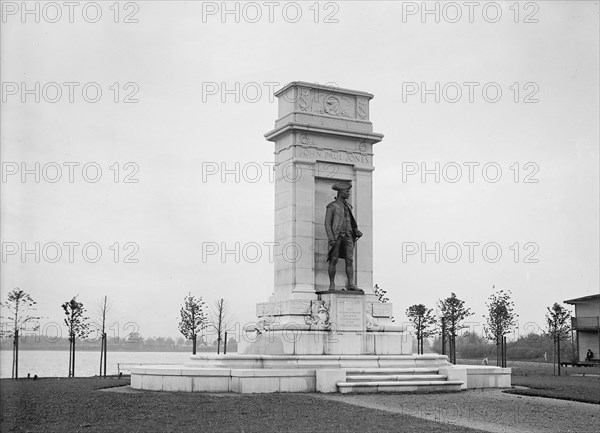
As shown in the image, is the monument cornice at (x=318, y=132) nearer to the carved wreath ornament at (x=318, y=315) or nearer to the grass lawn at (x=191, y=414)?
the carved wreath ornament at (x=318, y=315)

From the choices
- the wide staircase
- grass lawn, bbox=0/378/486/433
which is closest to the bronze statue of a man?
the wide staircase

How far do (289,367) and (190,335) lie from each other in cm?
1909

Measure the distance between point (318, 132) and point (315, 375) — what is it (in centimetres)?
909

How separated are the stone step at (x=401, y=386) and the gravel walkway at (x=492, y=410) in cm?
67

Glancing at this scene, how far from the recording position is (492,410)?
2034 centimetres

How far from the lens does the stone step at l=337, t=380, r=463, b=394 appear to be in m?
24.1

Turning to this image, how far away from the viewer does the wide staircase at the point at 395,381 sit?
80.0 feet

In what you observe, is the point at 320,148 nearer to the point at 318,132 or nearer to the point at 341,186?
the point at 318,132

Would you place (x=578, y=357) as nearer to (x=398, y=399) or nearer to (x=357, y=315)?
(x=357, y=315)

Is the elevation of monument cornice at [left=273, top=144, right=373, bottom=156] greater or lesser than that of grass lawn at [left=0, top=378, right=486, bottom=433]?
greater

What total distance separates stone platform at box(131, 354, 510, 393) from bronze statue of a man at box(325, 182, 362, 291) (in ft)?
11.1

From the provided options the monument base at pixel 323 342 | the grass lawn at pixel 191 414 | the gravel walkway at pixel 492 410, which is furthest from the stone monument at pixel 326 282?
the grass lawn at pixel 191 414

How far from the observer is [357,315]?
28312 millimetres

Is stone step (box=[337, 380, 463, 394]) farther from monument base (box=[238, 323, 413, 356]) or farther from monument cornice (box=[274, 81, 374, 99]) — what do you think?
monument cornice (box=[274, 81, 374, 99])
